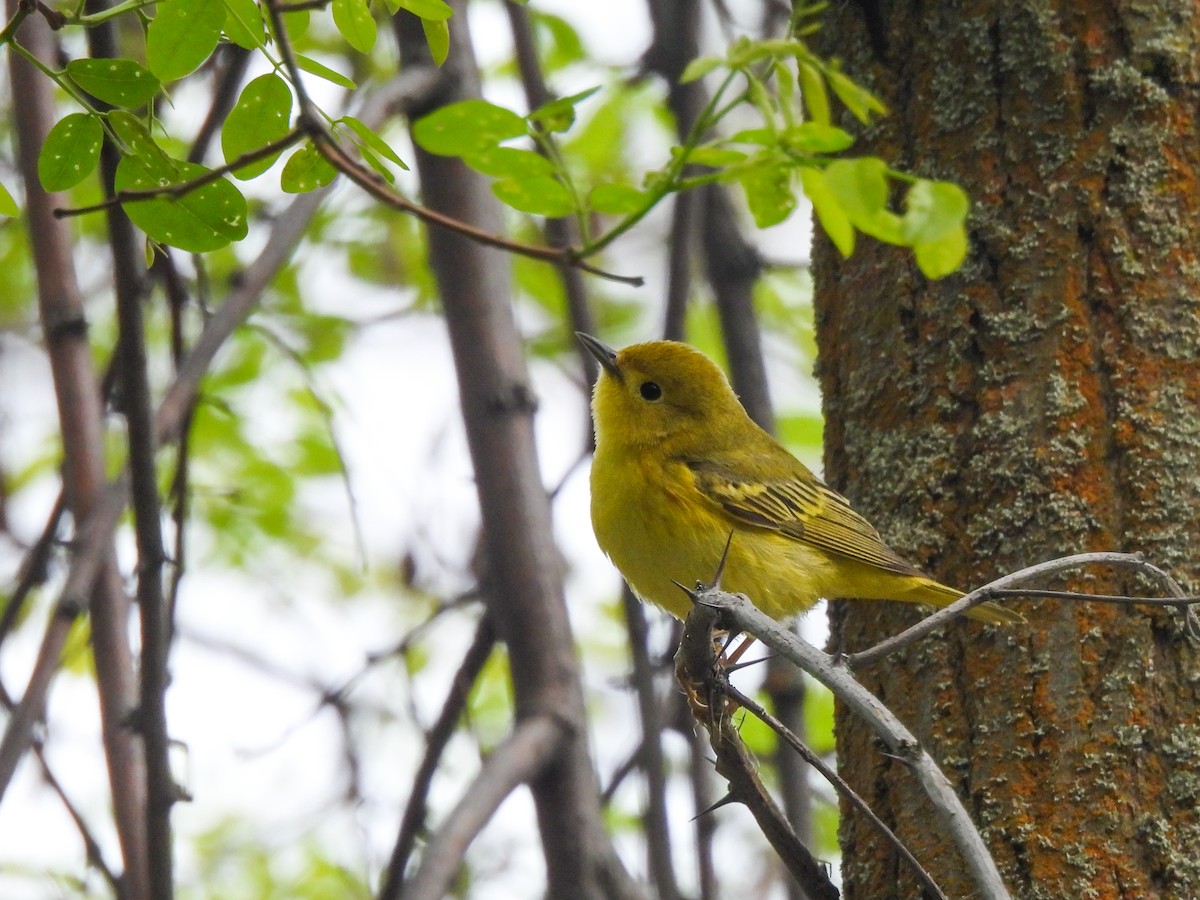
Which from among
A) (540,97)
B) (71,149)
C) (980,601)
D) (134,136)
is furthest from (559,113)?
(540,97)

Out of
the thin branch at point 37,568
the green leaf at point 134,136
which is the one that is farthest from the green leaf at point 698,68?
the thin branch at point 37,568

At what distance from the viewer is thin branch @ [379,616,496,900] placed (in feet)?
11.1

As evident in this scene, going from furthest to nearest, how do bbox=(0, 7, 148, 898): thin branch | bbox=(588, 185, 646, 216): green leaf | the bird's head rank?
1. the bird's head
2. bbox=(0, 7, 148, 898): thin branch
3. bbox=(588, 185, 646, 216): green leaf

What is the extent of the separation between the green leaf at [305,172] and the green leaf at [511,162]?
37cm

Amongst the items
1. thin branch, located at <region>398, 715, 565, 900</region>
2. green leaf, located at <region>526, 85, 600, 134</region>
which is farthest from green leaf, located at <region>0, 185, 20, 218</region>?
thin branch, located at <region>398, 715, 565, 900</region>

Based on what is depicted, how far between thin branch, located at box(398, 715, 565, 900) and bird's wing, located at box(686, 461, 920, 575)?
0.87 metres

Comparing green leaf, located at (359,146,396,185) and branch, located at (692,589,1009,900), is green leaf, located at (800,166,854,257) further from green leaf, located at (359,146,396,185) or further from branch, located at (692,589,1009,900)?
green leaf, located at (359,146,396,185)

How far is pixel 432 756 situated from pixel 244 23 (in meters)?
2.22

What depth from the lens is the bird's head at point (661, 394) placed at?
4539 millimetres

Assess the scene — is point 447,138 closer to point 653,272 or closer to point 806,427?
point 806,427

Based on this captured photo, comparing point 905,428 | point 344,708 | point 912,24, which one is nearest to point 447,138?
point 905,428

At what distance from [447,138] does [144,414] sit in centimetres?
100

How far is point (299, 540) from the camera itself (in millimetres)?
6875

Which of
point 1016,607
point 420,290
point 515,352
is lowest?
point 1016,607
